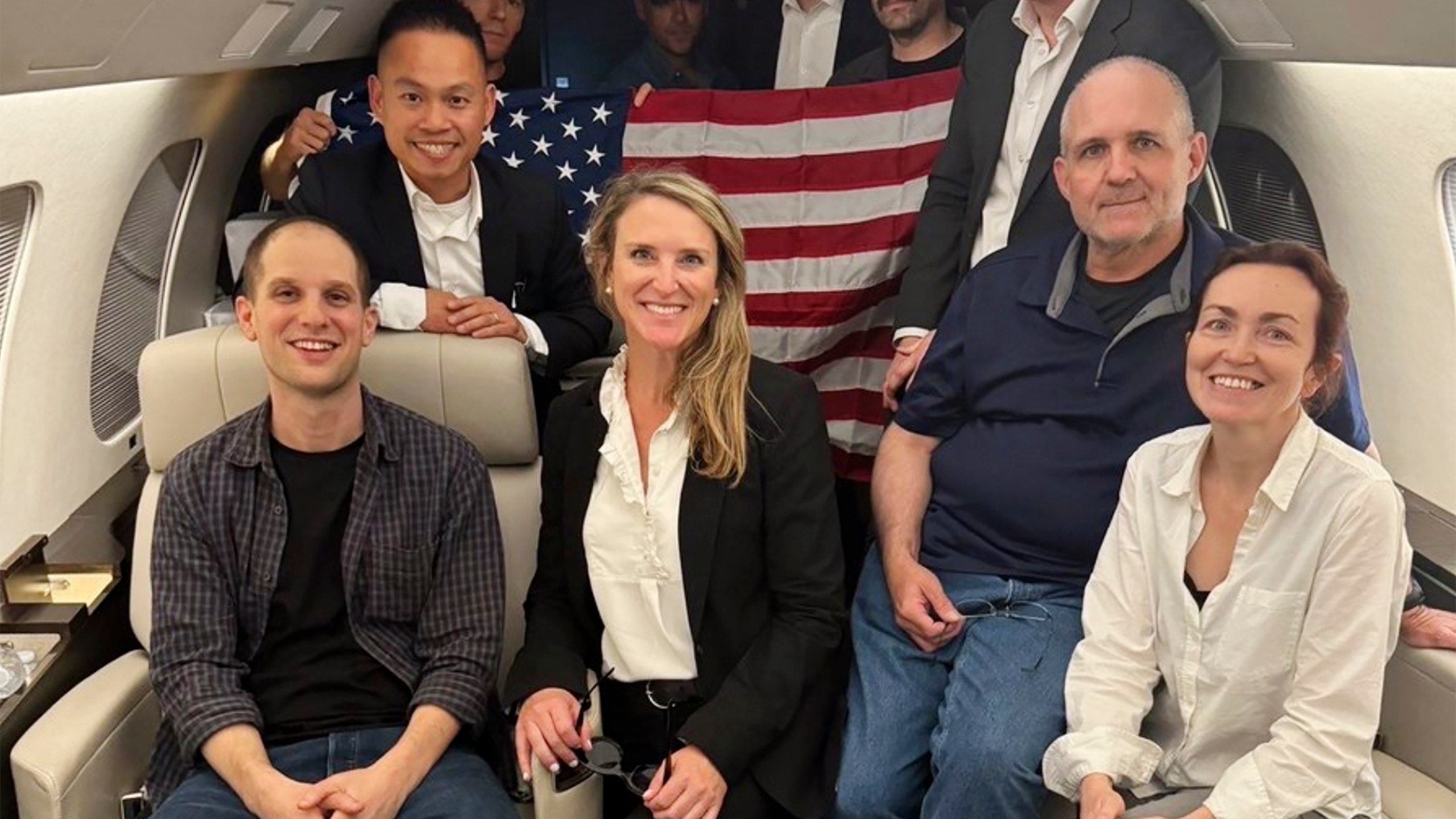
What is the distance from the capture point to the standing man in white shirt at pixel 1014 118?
2959 mm

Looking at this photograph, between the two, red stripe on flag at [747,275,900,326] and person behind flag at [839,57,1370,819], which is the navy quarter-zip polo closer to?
person behind flag at [839,57,1370,819]

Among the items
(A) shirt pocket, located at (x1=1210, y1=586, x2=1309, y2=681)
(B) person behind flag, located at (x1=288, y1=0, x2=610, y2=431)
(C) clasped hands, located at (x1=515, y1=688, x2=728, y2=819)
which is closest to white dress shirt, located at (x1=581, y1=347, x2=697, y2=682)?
(C) clasped hands, located at (x1=515, y1=688, x2=728, y2=819)

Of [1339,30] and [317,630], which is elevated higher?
[1339,30]

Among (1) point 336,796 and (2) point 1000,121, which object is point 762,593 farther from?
(2) point 1000,121

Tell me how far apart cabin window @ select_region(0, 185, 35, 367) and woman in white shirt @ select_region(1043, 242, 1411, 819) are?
8.40 ft

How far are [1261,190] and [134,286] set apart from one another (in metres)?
3.34

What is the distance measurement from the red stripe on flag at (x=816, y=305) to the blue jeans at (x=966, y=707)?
0.98 metres

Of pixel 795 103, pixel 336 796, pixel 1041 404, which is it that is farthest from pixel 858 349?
pixel 336 796

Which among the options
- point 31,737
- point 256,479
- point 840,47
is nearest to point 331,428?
point 256,479

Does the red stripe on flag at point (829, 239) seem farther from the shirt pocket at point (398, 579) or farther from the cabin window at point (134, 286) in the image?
the cabin window at point (134, 286)

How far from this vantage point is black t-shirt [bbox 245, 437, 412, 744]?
254 cm

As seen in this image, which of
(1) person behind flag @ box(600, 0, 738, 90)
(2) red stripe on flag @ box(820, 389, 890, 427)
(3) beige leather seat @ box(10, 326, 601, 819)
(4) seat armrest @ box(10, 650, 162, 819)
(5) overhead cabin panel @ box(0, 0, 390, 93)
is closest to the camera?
(5) overhead cabin panel @ box(0, 0, 390, 93)

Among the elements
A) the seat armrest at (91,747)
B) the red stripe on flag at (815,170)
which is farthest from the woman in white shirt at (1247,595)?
the seat armrest at (91,747)

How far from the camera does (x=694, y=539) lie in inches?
98.1
